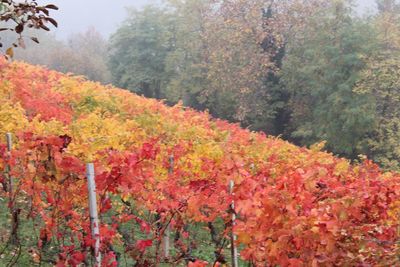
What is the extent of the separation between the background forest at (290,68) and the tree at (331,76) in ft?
0.18

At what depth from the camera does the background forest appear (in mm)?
24219

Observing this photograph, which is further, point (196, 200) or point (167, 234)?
point (167, 234)

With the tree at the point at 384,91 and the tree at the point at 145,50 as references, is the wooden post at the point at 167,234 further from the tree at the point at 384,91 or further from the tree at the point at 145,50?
the tree at the point at 145,50

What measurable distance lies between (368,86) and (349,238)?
70.7 ft

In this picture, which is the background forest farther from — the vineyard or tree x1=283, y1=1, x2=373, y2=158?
the vineyard

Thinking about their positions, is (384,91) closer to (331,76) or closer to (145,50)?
(331,76)

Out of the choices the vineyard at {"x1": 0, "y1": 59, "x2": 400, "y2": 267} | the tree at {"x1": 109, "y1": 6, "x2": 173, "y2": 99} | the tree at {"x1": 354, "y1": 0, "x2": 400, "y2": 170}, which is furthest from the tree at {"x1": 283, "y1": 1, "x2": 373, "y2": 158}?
the vineyard at {"x1": 0, "y1": 59, "x2": 400, "y2": 267}

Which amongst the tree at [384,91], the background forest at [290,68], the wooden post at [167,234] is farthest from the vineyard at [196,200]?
the background forest at [290,68]

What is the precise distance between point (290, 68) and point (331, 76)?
11.9ft

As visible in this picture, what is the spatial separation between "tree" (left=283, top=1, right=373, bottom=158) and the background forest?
5cm

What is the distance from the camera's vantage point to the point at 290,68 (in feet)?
93.4

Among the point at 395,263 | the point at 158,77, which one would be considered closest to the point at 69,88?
the point at 395,263

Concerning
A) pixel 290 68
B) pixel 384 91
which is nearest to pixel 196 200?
pixel 384 91

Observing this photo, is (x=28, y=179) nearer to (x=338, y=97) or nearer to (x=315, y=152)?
(x=315, y=152)
